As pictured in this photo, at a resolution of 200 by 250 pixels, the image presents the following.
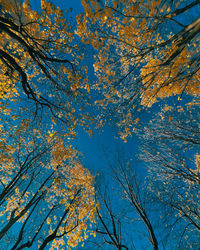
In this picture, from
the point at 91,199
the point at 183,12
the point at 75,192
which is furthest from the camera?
the point at 75,192

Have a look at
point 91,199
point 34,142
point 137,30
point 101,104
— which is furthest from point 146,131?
point 34,142

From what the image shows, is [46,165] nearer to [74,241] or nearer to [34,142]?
[34,142]

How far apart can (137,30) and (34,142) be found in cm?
812

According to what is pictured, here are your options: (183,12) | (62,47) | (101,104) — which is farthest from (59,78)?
(183,12)

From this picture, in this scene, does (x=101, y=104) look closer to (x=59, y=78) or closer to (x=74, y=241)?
(x=59, y=78)

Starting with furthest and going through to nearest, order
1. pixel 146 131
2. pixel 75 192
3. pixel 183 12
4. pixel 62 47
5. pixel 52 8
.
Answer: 1. pixel 75 192
2. pixel 146 131
3. pixel 62 47
4. pixel 52 8
5. pixel 183 12

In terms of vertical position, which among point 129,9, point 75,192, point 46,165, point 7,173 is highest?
point 129,9

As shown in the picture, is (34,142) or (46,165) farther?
(46,165)

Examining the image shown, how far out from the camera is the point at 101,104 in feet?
15.6

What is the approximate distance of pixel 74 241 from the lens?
193 inches

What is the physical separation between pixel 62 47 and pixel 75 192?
8.13 metres

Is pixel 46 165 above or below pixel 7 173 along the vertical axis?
above

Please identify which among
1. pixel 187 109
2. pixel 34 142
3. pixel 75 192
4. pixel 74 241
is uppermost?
pixel 187 109

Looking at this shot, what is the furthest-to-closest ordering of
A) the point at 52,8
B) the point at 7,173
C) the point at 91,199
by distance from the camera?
the point at 7,173
the point at 91,199
the point at 52,8
